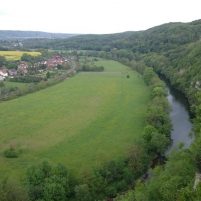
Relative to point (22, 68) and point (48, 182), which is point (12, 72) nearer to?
point (22, 68)

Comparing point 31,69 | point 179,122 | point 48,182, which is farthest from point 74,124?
point 31,69

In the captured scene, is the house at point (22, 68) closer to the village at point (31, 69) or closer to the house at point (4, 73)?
the village at point (31, 69)

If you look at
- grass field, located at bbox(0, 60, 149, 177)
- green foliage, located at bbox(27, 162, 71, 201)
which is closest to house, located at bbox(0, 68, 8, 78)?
grass field, located at bbox(0, 60, 149, 177)

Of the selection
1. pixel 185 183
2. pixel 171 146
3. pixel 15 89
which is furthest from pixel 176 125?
pixel 15 89

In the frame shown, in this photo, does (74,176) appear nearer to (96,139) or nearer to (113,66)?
(96,139)

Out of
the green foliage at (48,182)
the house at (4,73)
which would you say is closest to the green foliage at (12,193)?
the green foliage at (48,182)

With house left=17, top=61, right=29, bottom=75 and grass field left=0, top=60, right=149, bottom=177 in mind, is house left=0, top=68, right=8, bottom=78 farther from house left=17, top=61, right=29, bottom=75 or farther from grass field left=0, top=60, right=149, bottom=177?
grass field left=0, top=60, right=149, bottom=177
